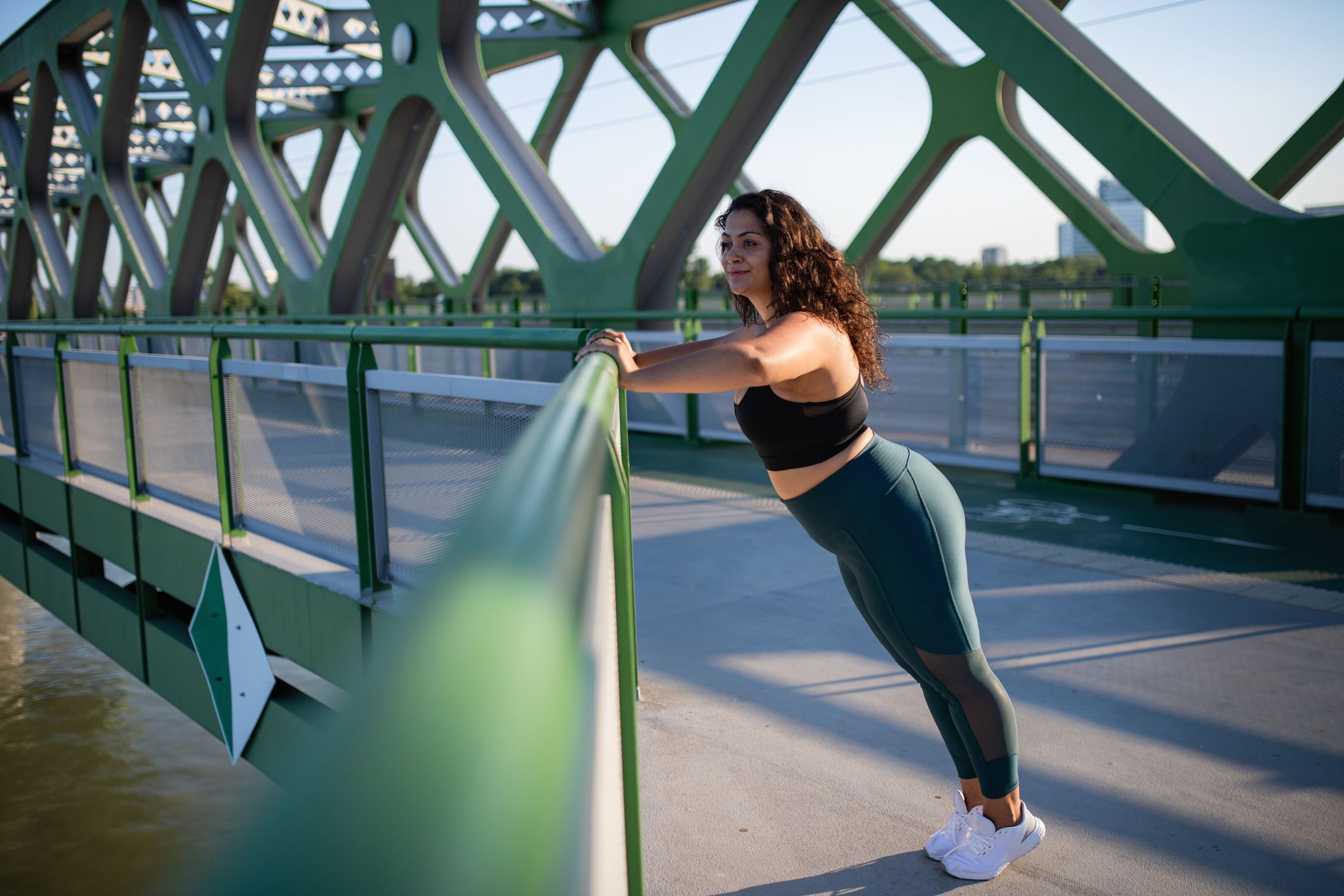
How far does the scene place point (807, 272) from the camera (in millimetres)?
2598

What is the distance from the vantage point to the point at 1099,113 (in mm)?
8844

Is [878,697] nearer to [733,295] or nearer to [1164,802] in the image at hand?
[1164,802]

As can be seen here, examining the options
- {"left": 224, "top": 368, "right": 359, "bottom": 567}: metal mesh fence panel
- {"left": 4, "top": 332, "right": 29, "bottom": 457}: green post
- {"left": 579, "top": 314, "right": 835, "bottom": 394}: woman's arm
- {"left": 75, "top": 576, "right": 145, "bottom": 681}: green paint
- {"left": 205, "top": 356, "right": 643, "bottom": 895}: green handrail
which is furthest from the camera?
{"left": 4, "top": 332, "right": 29, "bottom": 457}: green post

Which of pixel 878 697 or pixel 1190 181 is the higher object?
pixel 1190 181

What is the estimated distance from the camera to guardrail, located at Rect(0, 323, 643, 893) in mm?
673

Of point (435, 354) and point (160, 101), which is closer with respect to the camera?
point (435, 354)

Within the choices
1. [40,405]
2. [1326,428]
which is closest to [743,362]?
[1326,428]

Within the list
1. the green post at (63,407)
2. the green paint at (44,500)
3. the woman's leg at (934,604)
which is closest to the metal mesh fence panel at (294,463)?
the woman's leg at (934,604)

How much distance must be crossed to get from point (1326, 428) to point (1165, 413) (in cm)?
105

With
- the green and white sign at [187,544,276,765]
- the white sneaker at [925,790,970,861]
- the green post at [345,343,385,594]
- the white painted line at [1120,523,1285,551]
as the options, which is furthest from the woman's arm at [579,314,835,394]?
the white painted line at [1120,523,1285,551]

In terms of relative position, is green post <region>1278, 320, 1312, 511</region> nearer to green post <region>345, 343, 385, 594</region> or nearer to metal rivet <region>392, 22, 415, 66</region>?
green post <region>345, 343, 385, 594</region>

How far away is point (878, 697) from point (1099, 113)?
267 inches

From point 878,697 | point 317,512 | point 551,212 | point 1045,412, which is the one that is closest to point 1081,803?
point 878,697

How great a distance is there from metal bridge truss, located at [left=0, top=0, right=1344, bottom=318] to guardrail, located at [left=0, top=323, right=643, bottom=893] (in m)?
6.65
